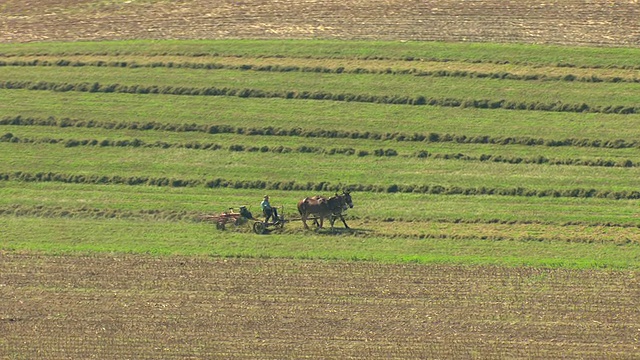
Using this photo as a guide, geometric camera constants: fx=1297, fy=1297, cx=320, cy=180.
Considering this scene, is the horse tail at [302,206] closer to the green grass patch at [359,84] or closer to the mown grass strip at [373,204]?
the mown grass strip at [373,204]

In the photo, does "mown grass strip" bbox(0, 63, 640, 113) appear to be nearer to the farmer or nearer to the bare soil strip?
→ the farmer

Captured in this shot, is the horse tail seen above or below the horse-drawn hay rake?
above

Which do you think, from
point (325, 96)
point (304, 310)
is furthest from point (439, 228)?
point (325, 96)

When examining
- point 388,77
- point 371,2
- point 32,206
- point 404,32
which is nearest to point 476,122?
point 388,77

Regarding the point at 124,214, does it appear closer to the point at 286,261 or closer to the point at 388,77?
the point at 286,261

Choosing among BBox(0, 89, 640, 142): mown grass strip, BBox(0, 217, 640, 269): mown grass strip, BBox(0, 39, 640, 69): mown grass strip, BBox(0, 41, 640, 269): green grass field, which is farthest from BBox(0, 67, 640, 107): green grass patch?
BBox(0, 217, 640, 269): mown grass strip
